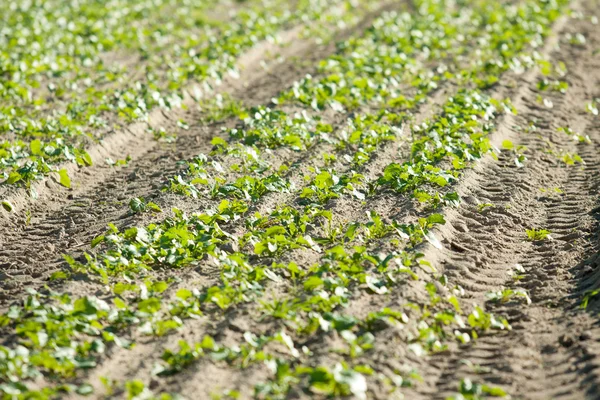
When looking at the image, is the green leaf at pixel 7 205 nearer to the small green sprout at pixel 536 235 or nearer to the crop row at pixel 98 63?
the crop row at pixel 98 63

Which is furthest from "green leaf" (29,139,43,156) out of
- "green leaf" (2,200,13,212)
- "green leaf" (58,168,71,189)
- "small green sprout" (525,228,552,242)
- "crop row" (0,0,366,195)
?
"small green sprout" (525,228,552,242)

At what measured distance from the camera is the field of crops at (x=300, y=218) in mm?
4469

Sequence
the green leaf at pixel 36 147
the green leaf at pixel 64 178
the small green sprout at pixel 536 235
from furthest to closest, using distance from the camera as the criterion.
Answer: the green leaf at pixel 36 147, the green leaf at pixel 64 178, the small green sprout at pixel 536 235

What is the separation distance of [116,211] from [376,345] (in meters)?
3.02

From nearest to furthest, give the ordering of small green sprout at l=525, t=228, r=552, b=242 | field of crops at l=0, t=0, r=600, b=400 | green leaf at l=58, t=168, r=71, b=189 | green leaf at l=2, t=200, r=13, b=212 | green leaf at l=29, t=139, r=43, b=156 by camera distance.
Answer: field of crops at l=0, t=0, r=600, b=400, small green sprout at l=525, t=228, r=552, b=242, green leaf at l=2, t=200, r=13, b=212, green leaf at l=58, t=168, r=71, b=189, green leaf at l=29, t=139, r=43, b=156

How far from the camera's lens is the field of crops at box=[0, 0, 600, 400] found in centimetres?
447

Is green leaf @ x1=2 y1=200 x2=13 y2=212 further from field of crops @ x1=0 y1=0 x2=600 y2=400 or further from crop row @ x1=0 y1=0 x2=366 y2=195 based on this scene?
crop row @ x1=0 y1=0 x2=366 y2=195

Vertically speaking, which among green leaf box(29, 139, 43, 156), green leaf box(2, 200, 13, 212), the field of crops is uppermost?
green leaf box(29, 139, 43, 156)

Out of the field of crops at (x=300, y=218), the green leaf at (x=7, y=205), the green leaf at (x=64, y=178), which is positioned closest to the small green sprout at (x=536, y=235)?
the field of crops at (x=300, y=218)

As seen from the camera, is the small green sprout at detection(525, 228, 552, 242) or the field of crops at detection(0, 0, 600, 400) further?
the small green sprout at detection(525, 228, 552, 242)

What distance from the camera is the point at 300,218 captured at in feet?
20.0

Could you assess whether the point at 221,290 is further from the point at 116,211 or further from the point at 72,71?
the point at 72,71

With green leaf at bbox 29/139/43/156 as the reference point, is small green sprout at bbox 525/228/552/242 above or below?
below

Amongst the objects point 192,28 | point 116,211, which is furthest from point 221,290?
point 192,28
